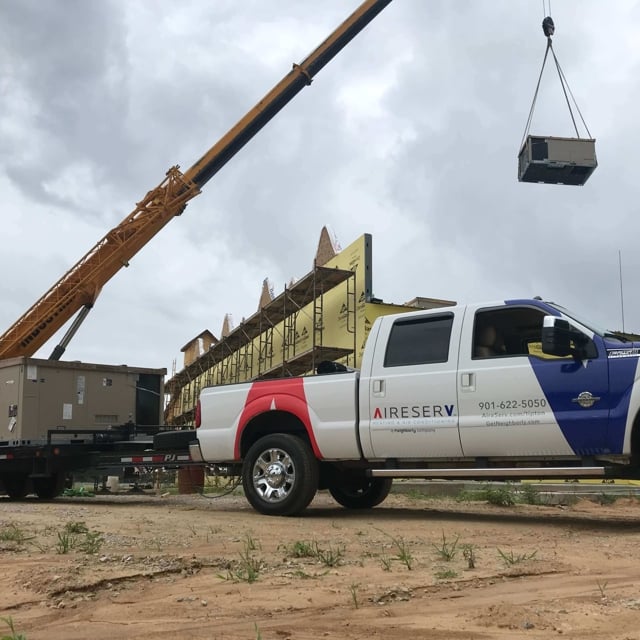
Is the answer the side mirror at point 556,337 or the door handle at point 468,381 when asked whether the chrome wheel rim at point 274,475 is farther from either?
the side mirror at point 556,337

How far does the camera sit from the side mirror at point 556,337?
711 centimetres

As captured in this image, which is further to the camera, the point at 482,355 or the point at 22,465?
the point at 22,465

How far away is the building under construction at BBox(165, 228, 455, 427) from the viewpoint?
22375 millimetres

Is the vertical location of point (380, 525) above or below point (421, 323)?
below

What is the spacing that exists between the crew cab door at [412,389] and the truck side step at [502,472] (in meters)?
0.18

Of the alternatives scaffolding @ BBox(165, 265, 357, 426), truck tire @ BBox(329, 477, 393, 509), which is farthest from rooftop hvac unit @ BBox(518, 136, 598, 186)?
scaffolding @ BBox(165, 265, 357, 426)

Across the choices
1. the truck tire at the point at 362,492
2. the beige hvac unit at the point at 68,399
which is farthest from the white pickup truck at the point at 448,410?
the beige hvac unit at the point at 68,399

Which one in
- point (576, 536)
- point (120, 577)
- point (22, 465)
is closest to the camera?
point (120, 577)

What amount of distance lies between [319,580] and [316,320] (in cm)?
2020

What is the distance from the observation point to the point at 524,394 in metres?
7.48

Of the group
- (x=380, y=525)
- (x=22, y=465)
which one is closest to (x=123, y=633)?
(x=380, y=525)

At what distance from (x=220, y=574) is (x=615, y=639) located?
8.18ft

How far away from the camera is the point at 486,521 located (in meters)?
8.28

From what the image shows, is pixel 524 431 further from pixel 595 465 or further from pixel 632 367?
pixel 632 367
